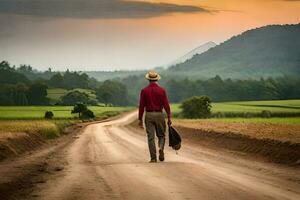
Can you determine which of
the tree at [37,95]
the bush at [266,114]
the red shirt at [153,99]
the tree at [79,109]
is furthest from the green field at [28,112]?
the red shirt at [153,99]

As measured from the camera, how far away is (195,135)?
121 feet

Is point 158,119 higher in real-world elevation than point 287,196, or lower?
higher

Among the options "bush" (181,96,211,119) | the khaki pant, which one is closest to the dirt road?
the khaki pant

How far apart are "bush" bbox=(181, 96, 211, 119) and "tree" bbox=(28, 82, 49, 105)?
106 feet

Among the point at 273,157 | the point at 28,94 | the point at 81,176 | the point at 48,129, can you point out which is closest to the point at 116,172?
the point at 81,176

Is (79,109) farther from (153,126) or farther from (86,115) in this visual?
(153,126)

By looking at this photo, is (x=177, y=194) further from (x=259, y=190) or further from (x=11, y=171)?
(x=11, y=171)

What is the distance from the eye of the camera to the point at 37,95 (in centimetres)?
10931

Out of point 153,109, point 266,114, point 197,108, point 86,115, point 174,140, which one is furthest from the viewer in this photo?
point 86,115

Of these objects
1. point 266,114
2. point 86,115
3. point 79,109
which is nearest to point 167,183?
point 266,114

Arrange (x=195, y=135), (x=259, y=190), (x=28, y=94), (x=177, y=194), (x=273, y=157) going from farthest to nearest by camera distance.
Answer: (x=28, y=94) < (x=195, y=135) < (x=273, y=157) < (x=259, y=190) < (x=177, y=194)

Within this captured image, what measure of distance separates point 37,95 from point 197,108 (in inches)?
1431

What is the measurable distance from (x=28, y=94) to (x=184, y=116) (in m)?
33.2

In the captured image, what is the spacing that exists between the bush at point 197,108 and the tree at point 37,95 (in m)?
32.3
